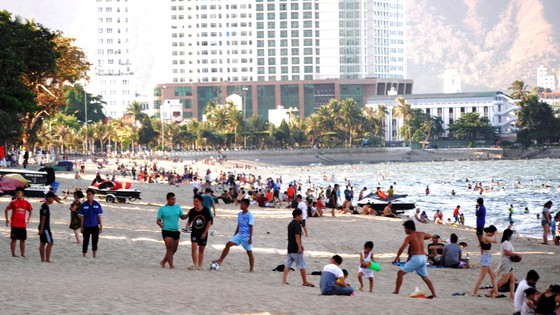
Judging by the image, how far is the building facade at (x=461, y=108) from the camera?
178500mm

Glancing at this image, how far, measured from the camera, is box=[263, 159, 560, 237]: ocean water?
56.3m

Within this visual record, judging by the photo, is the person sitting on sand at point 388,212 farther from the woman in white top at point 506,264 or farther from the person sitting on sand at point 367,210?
the woman in white top at point 506,264

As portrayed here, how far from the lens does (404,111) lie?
17812 centimetres

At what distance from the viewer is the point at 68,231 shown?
84.7 ft

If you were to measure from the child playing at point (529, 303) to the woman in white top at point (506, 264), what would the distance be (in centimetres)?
329

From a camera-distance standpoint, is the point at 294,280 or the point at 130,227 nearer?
the point at 294,280

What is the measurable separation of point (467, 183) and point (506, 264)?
77.0m

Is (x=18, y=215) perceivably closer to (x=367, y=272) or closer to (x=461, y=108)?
(x=367, y=272)

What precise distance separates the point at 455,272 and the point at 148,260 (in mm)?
7412

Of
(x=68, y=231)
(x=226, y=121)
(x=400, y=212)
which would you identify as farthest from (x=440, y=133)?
(x=68, y=231)

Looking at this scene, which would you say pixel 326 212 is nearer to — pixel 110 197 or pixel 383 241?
pixel 110 197

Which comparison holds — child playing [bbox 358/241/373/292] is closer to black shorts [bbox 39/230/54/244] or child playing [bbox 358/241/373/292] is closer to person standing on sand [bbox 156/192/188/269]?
person standing on sand [bbox 156/192/188/269]

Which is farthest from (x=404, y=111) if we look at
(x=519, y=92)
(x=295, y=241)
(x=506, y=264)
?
(x=295, y=241)

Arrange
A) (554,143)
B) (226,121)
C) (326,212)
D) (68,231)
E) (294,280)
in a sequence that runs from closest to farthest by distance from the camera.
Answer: (294,280) < (68,231) < (326,212) < (226,121) < (554,143)
